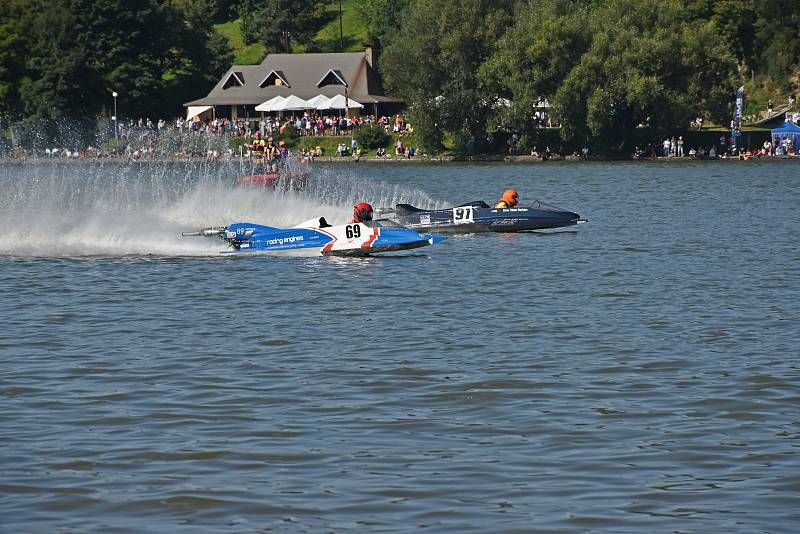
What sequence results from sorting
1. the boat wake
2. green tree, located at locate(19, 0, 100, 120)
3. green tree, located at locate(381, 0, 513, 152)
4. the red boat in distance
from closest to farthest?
the boat wake, the red boat in distance, green tree, located at locate(381, 0, 513, 152), green tree, located at locate(19, 0, 100, 120)

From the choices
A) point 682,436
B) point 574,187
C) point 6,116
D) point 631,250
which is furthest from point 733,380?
point 6,116

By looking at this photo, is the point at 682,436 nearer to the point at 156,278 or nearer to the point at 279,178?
the point at 156,278

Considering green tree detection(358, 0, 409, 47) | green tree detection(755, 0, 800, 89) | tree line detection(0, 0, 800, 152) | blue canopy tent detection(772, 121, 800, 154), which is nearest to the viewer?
tree line detection(0, 0, 800, 152)

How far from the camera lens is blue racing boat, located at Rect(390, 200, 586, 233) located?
108 feet

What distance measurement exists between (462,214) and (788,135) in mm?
60196

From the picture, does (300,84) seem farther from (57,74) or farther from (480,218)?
(480,218)

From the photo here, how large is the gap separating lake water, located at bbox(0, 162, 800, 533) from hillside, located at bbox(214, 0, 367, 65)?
116 meters

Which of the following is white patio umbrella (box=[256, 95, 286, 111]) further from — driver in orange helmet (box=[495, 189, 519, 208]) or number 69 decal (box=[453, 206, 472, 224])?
number 69 decal (box=[453, 206, 472, 224])

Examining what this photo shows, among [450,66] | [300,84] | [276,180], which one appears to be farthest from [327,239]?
[300,84]

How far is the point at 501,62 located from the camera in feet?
284

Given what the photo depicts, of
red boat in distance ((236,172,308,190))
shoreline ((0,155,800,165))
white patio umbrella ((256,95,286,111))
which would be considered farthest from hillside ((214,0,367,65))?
red boat in distance ((236,172,308,190))

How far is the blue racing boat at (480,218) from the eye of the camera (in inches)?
1296

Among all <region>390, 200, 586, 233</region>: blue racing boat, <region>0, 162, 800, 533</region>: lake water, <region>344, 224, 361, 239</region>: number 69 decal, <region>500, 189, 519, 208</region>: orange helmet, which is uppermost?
<region>500, 189, 519, 208</region>: orange helmet

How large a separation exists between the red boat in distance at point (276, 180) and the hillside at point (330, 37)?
9257cm
